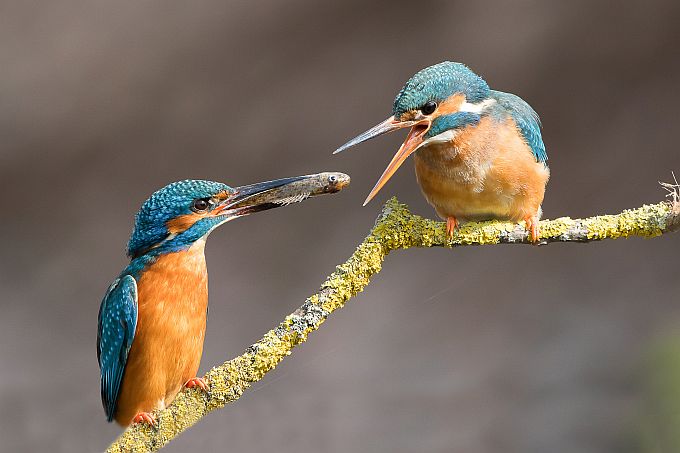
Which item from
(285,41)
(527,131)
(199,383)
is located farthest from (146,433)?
(285,41)

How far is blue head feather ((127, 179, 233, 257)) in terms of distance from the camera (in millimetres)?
1697

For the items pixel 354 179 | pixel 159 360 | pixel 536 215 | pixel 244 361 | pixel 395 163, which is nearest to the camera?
pixel 244 361

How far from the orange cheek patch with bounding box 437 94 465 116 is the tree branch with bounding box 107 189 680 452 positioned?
25cm

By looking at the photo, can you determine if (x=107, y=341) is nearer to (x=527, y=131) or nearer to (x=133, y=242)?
(x=133, y=242)

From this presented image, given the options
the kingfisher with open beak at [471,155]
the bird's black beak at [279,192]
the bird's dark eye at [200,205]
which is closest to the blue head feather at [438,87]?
the kingfisher with open beak at [471,155]

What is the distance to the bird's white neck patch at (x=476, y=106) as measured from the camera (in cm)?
196

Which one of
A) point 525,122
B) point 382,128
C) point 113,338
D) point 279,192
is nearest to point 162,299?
point 113,338

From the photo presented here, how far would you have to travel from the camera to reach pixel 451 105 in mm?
1898

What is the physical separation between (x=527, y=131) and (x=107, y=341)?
1101mm

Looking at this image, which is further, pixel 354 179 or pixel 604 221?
pixel 354 179

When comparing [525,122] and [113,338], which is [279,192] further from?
[525,122]

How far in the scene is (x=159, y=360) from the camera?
1.84 meters

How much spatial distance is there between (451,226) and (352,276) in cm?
30

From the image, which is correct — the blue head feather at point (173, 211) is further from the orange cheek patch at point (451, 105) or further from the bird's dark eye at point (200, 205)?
the orange cheek patch at point (451, 105)
